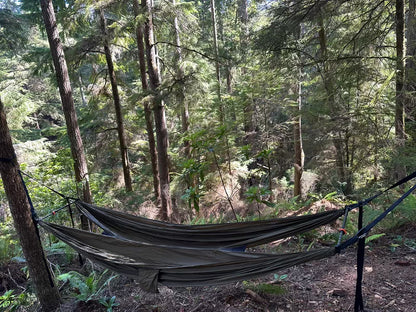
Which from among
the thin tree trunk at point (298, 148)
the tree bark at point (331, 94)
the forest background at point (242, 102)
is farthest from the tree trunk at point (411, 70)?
the thin tree trunk at point (298, 148)

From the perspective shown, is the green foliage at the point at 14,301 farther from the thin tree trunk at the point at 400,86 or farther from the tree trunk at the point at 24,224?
the thin tree trunk at the point at 400,86

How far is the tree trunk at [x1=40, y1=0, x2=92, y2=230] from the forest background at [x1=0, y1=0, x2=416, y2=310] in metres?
0.02

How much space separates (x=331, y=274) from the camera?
2264mm

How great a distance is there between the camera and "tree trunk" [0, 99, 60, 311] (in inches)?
82.9

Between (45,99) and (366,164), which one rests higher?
(45,99)

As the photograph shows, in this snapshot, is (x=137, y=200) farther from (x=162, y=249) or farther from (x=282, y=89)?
(x=162, y=249)

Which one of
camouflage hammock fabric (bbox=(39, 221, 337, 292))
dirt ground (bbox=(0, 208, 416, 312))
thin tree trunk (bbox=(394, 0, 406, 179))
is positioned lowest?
dirt ground (bbox=(0, 208, 416, 312))

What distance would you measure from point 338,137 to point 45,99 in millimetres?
14061

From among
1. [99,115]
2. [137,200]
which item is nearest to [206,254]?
[137,200]

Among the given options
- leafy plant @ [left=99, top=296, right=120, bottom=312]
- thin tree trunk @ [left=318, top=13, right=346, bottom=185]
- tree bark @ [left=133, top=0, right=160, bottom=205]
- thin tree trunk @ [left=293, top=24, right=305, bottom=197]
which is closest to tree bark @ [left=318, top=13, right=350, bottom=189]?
thin tree trunk @ [left=318, top=13, right=346, bottom=185]

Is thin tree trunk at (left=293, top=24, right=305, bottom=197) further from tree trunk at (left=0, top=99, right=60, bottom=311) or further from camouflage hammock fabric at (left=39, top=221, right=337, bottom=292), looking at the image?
tree trunk at (left=0, top=99, right=60, bottom=311)

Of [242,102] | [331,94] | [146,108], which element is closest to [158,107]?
[146,108]

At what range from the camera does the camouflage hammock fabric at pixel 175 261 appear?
1562mm

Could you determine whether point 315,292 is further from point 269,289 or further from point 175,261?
point 175,261
